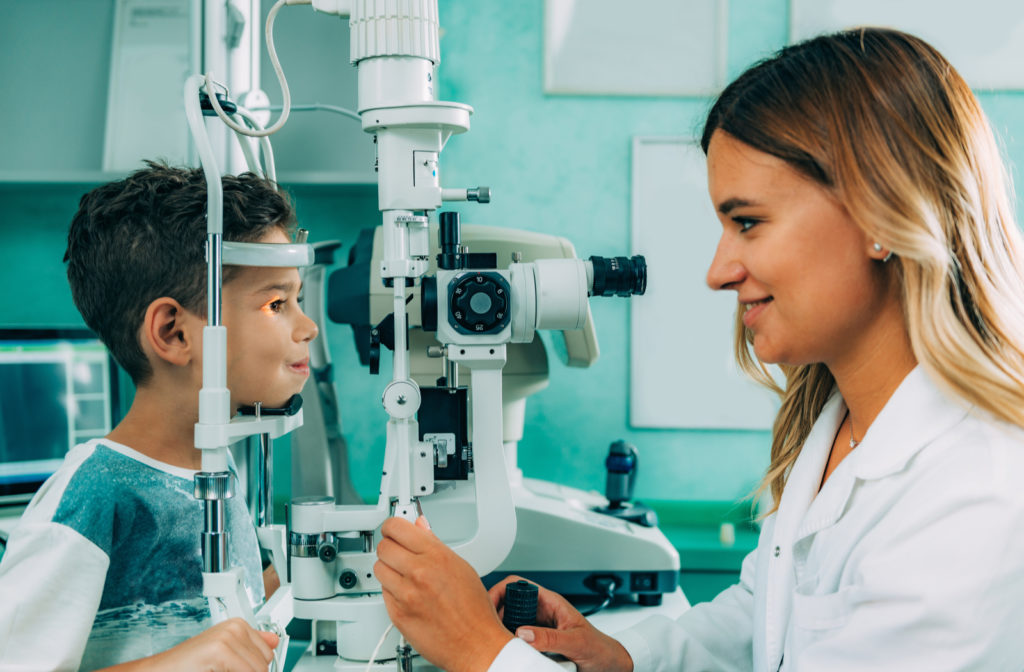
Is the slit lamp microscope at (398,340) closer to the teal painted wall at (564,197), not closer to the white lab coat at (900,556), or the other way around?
the white lab coat at (900,556)

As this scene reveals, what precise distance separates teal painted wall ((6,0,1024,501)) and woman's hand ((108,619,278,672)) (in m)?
1.14

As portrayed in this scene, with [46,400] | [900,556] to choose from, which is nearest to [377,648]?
[900,556]

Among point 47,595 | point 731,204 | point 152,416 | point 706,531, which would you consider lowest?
point 706,531

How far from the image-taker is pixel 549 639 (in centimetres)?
85

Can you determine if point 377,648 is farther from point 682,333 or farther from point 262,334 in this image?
point 682,333

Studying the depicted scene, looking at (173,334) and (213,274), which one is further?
(173,334)

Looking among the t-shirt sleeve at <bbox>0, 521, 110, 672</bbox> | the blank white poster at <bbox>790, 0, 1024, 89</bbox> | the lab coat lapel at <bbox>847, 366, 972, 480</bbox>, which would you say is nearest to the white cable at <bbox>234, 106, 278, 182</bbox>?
the t-shirt sleeve at <bbox>0, 521, 110, 672</bbox>

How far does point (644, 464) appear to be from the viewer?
73.2 inches

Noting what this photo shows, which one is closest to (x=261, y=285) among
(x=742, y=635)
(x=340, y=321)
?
(x=340, y=321)

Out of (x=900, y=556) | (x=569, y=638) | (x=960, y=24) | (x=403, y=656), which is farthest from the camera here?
(x=960, y=24)

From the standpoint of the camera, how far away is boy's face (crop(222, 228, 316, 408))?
89 cm

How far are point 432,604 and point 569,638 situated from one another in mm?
217

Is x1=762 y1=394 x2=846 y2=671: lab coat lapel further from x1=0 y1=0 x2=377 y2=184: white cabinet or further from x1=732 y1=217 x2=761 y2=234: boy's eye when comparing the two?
x1=0 y1=0 x2=377 y2=184: white cabinet

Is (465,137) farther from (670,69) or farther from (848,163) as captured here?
(848,163)
